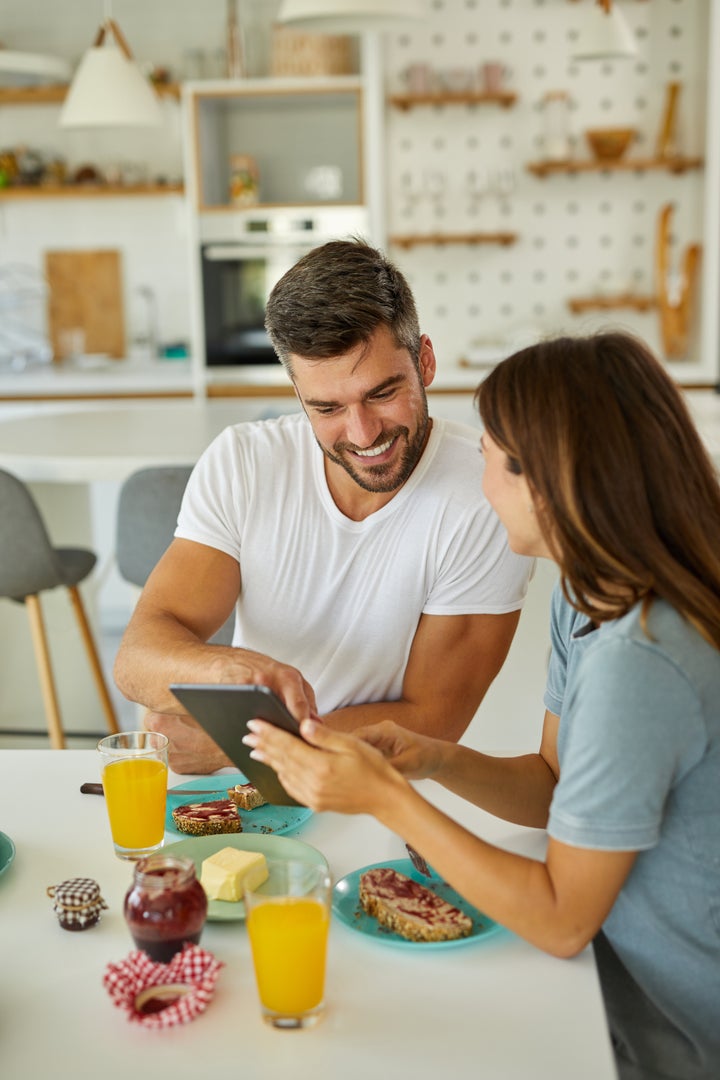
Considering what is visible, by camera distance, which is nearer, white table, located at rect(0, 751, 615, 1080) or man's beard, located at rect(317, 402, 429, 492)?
white table, located at rect(0, 751, 615, 1080)

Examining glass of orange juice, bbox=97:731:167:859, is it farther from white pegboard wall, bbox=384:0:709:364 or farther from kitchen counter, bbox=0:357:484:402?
white pegboard wall, bbox=384:0:709:364

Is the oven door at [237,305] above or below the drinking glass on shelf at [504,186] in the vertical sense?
below

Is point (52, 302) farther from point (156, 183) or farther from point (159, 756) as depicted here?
point (159, 756)

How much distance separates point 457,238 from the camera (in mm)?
5375

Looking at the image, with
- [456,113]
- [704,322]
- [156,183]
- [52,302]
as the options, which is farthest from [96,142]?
[704,322]

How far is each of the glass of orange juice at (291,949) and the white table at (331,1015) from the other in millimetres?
18

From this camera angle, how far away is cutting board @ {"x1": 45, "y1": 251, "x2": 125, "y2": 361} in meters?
5.95

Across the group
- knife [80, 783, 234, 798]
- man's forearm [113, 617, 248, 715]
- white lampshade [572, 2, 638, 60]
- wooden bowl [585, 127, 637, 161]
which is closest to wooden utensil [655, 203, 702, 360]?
wooden bowl [585, 127, 637, 161]

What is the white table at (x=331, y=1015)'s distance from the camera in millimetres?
909

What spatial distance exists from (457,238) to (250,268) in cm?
96

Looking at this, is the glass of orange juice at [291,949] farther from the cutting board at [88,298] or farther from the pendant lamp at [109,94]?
the cutting board at [88,298]

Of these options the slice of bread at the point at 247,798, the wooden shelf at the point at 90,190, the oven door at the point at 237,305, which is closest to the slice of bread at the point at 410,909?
the slice of bread at the point at 247,798

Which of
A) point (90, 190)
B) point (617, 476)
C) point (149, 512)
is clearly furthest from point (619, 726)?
point (90, 190)

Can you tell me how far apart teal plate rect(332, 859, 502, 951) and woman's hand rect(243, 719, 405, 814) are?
10cm
